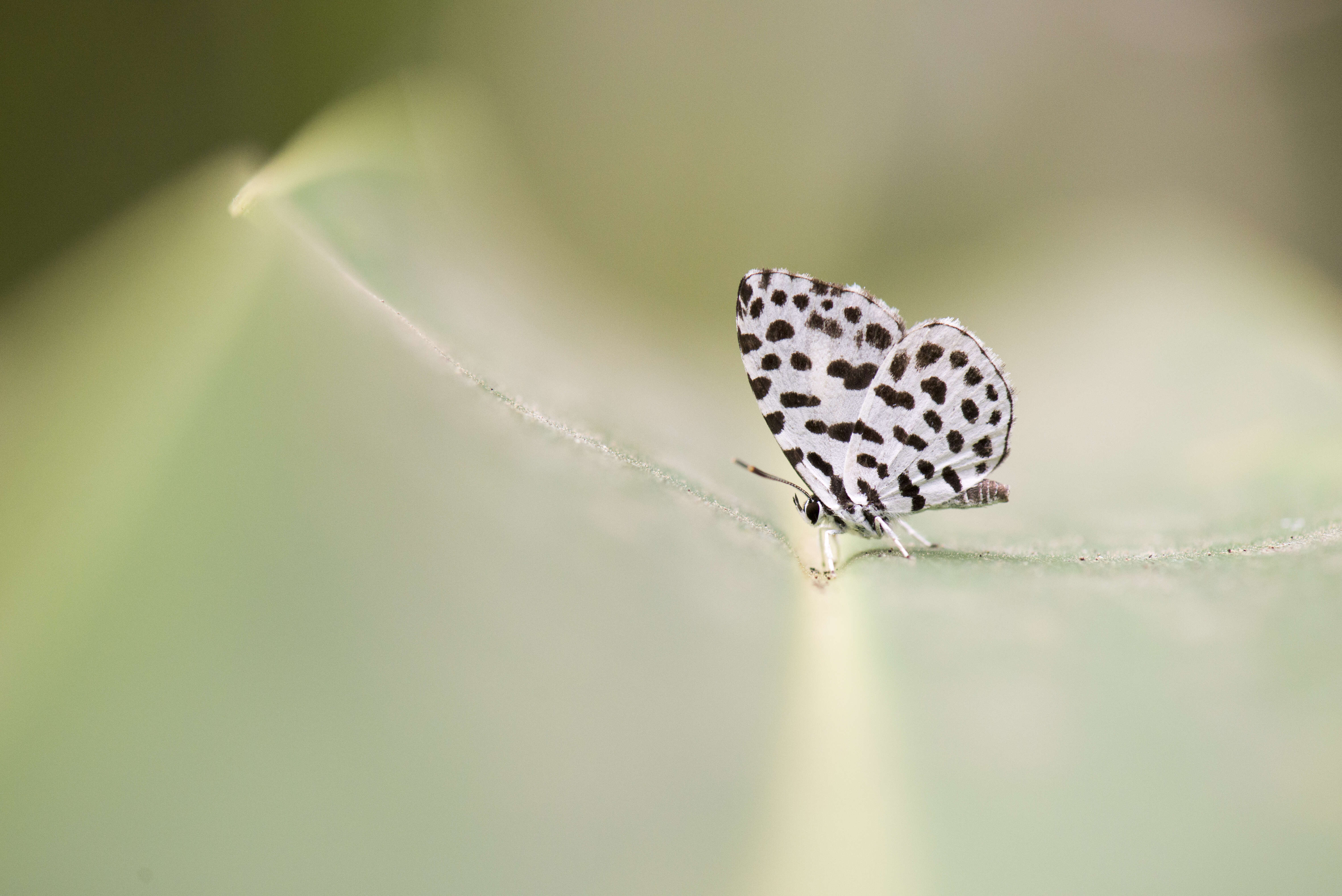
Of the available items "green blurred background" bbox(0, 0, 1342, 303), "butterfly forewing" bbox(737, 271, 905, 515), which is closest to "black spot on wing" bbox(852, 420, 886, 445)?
"butterfly forewing" bbox(737, 271, 905, 515)

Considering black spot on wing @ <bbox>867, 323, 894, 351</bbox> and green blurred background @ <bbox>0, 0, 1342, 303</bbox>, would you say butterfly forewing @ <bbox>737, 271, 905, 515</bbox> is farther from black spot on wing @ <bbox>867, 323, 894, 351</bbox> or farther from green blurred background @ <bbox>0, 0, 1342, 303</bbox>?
green blurred background @ <bbox>0, 0, 1342, 303</bbox>

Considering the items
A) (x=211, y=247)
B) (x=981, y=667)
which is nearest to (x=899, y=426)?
(x=981, y=667)

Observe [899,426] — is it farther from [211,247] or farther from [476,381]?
[211,247]

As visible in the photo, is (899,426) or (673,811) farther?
(899,426)

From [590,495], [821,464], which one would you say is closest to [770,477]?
[821,464]

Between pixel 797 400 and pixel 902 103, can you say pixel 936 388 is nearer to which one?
pixel 797 400
